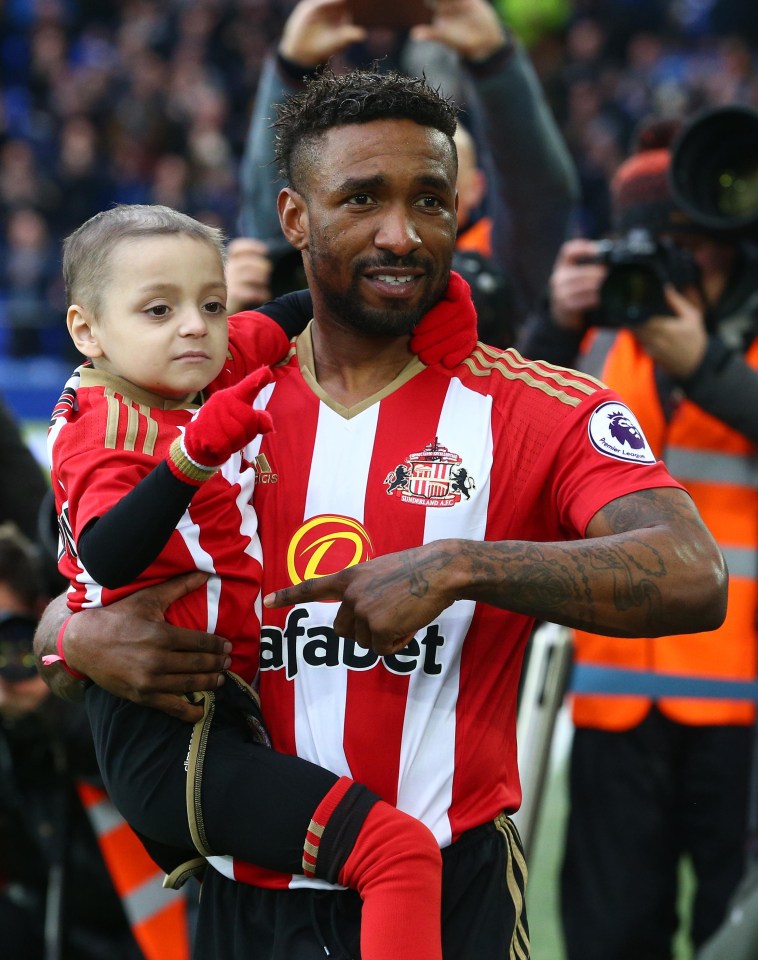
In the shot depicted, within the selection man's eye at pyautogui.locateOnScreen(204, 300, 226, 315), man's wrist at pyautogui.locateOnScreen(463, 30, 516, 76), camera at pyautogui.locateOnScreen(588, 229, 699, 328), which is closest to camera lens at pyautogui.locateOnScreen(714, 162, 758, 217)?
camera at pyautogui.locateOnScreen(588, 229, 699, 328)

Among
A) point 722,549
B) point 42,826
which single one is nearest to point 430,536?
point 722,549

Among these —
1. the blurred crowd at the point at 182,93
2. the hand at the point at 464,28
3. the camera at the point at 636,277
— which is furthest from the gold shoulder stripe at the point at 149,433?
the blurred crowd at the point at 182,93

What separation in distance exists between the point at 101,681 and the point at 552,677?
1.82 meters

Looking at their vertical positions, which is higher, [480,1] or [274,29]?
[274,29]

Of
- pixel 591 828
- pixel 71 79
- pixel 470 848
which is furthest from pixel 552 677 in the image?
pixel 71 79

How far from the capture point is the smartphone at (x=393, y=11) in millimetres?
3787

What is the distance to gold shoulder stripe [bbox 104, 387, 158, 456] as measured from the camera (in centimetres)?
228

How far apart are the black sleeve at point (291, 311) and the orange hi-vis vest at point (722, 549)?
148 centimetres

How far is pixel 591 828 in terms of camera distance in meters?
3.97

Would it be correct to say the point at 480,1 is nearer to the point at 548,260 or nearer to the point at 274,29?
the point at 548,260

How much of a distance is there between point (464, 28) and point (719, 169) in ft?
2.53

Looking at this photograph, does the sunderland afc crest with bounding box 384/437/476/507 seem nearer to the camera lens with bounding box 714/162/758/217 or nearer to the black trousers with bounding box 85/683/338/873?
the black trousers with bounding box 85/683/338/873

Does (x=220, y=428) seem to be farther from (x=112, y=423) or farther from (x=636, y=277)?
(x=636, y=277)

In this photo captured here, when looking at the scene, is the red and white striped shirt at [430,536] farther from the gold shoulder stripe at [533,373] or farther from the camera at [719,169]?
the camera at [719,169]
